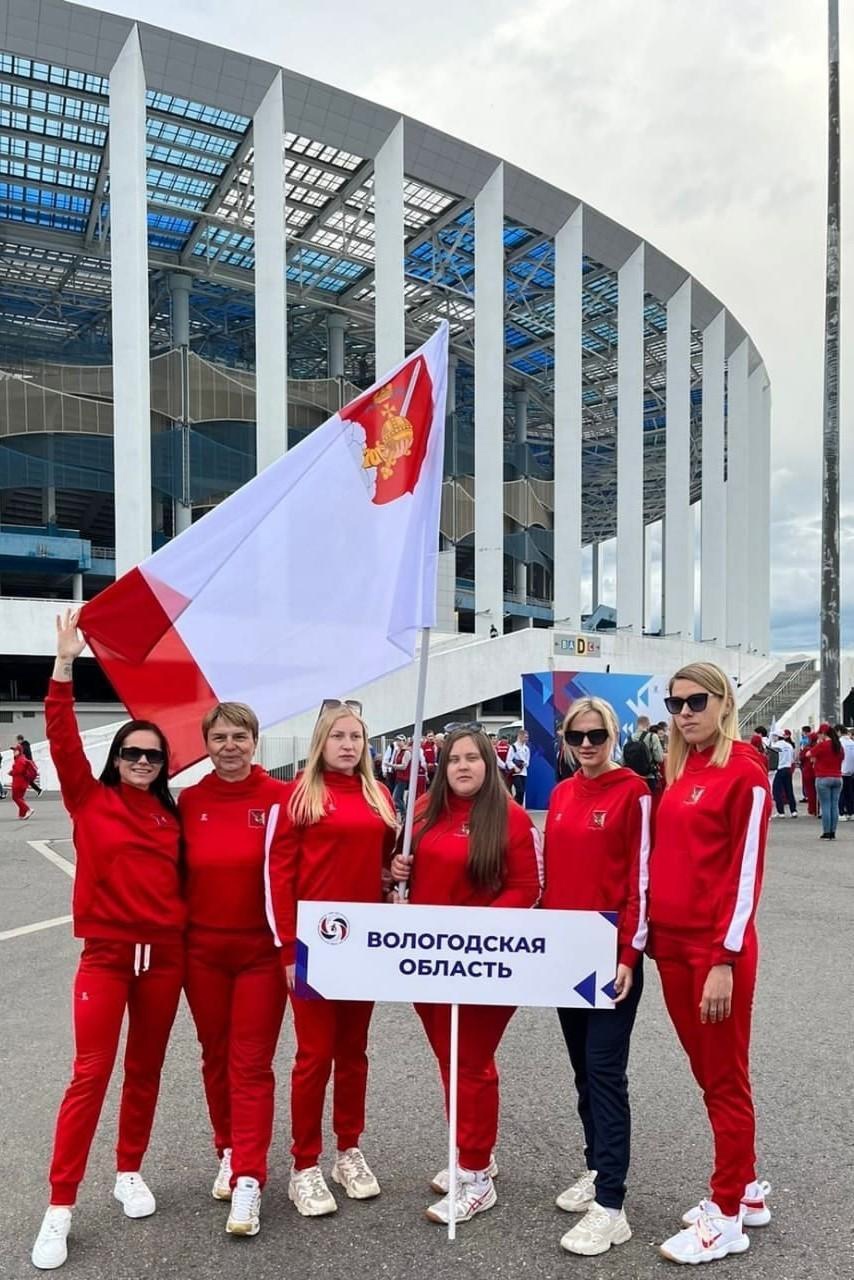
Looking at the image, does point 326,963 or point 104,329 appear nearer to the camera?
point 326,963

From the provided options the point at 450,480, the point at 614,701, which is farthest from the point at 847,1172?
the point at 450,480

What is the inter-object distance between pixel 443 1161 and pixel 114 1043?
1.40 metres

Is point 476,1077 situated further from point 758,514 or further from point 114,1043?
point 758,514

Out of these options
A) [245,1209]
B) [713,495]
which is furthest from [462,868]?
[713,495]

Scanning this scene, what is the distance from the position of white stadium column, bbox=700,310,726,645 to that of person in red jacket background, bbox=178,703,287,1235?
136 ft

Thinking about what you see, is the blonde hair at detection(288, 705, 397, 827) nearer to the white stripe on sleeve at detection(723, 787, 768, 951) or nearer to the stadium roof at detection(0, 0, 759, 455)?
the white stripe on sleeve at detection(723, 787, 768, 951)

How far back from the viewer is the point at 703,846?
11.7 feet

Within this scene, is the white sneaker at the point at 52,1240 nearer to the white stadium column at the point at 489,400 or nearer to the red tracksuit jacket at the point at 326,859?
the red tracksuit jacket at the point at 326,859

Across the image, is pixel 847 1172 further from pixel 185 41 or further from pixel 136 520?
pixel 185 41

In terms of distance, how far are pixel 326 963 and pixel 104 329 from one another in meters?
→ 45.1

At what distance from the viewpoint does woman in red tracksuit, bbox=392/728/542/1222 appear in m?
3.79

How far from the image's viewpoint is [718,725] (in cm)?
369

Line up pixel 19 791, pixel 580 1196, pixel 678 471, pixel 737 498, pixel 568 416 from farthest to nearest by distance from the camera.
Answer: pixel 737 498
pixel 678 471
pixel 568 416
pixel 19 791
pixel 580 1196

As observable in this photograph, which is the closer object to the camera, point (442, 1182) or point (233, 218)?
point (442, 1182)
